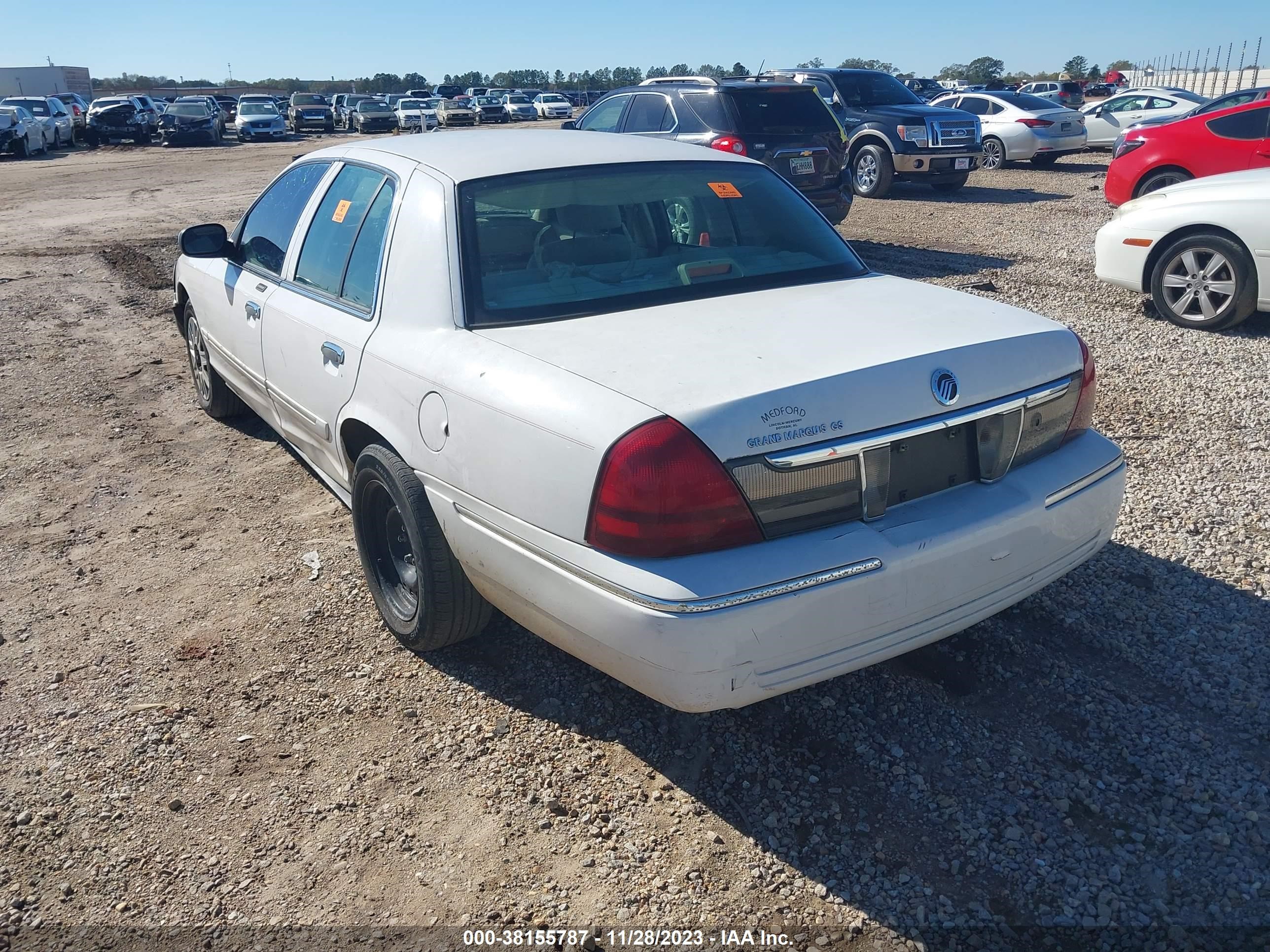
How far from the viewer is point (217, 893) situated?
254 centimetres

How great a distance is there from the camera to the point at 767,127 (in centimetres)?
1005

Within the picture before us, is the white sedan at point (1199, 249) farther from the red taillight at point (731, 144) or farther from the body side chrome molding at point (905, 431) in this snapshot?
the body side chrome molding at point (905, 431)

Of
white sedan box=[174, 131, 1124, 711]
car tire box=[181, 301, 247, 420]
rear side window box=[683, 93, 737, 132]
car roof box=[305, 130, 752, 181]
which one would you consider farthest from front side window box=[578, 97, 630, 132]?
white sedan box=[174, 131, 1124, 711]

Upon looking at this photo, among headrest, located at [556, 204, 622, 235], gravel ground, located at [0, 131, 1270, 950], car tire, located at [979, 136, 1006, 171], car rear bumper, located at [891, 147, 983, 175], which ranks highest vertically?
car tire, located at [979, 136, 1006, 171]

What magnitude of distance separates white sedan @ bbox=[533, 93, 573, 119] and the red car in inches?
1668

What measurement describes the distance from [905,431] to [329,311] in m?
2.21

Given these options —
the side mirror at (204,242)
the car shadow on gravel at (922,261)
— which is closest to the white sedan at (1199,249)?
the car shadow on gravel at (922,261)

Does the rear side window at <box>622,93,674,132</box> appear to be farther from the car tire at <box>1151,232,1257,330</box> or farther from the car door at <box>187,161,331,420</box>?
the car door at <box>187,161,331,420</box>

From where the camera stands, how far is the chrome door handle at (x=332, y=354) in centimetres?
351

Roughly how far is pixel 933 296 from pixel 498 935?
7.77 feet

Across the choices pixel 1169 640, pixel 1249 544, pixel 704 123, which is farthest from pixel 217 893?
pixel 704 123

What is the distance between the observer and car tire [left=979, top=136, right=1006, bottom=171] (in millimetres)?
19234

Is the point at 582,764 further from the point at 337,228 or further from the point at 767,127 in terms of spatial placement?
the point at 767,127

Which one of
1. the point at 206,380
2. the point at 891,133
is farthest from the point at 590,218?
the point at 891,133
